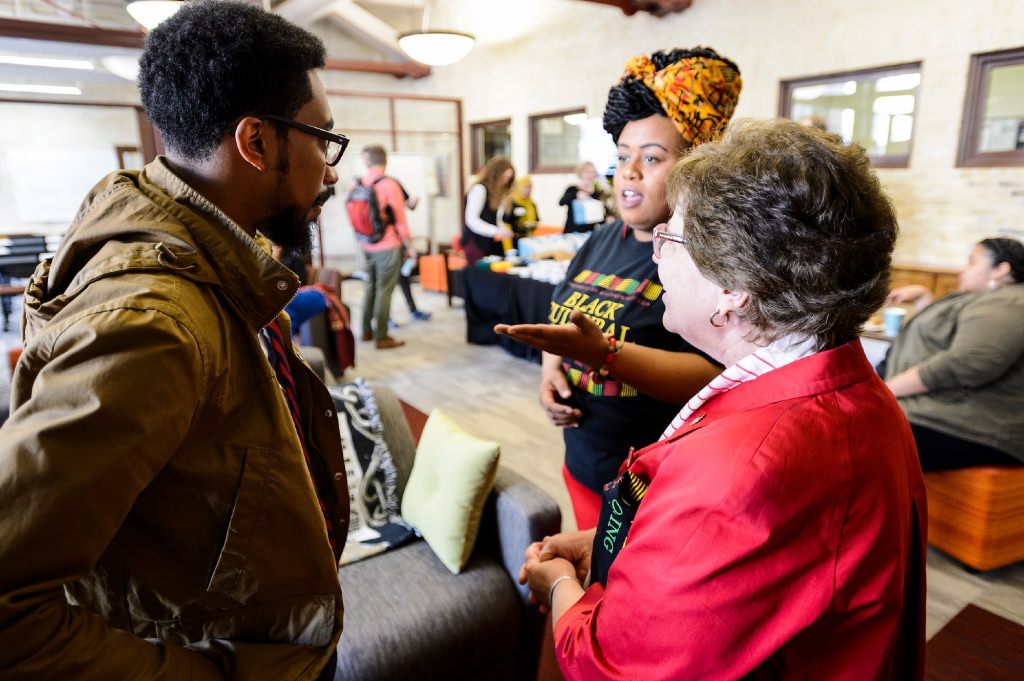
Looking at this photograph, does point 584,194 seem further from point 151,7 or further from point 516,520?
point 516,520

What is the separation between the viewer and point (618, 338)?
1.38 metres

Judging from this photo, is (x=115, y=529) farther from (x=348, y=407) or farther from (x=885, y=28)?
(x=885, y=28)

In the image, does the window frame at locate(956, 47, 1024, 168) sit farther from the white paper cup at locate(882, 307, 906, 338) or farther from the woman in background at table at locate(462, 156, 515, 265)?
the woman in background at table at locate(462, 156, 515, 265)

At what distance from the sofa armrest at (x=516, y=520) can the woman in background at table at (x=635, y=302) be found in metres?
0.31

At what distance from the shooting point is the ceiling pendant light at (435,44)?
658 centimetres

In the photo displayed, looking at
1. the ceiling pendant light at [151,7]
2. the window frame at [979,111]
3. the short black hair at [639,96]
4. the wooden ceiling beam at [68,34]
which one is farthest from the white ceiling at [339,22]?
the short black hair at [639,96]

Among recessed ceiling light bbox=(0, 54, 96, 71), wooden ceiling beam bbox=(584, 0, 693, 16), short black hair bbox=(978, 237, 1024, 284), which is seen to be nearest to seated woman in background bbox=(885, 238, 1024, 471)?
short black hair bbox=(978, 237, 1024, 284)

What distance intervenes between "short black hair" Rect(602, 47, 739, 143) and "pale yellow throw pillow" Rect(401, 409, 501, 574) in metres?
0.96

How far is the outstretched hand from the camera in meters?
1.20

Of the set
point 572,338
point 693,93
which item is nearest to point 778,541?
point 572,338

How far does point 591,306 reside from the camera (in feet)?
4.83

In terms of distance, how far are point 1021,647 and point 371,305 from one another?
17.5 feet

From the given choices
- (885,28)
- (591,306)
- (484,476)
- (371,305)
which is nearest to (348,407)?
(484,476)

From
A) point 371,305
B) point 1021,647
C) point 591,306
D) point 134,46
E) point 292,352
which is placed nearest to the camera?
point 292,352
